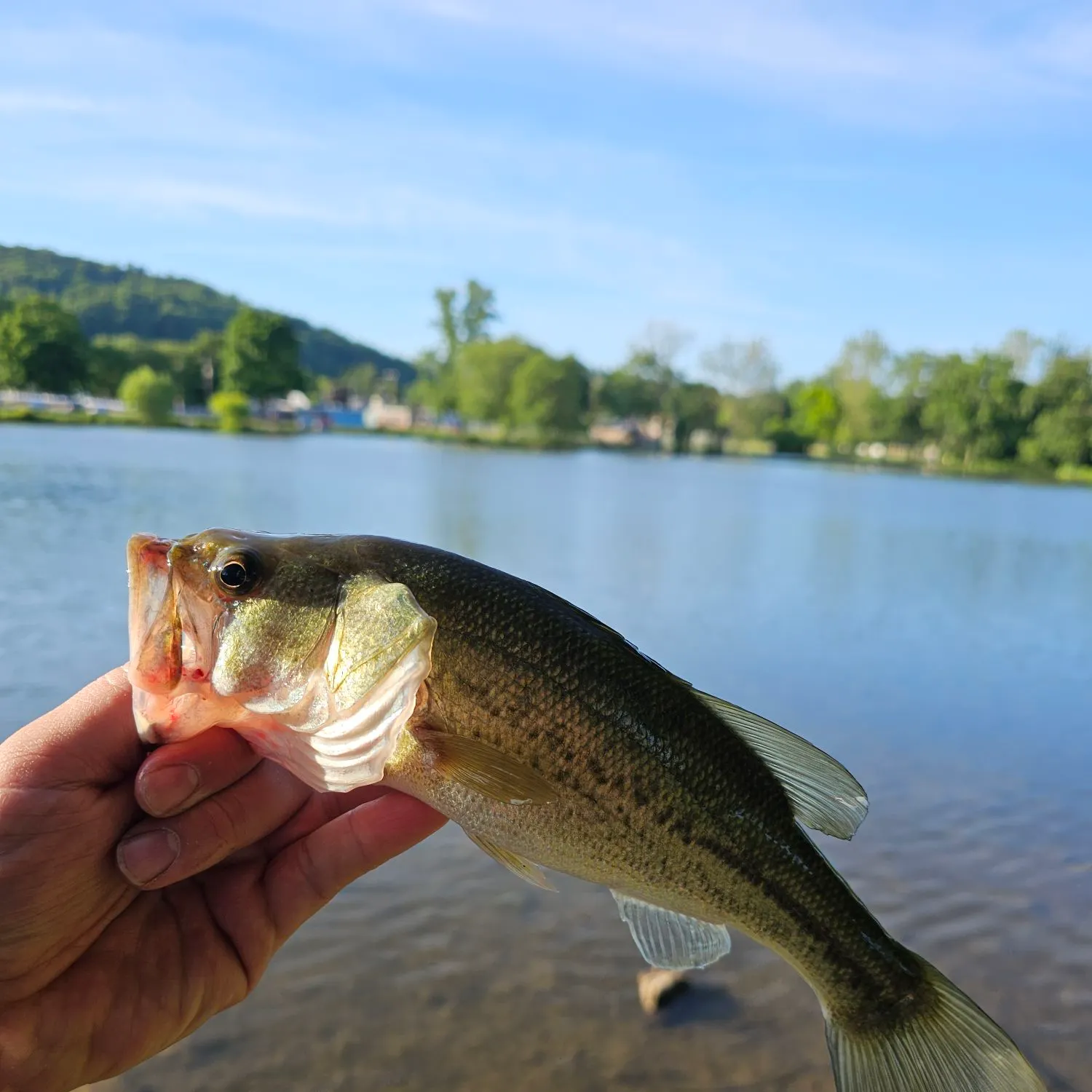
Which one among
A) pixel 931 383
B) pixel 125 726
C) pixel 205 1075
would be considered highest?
pixel 931 383

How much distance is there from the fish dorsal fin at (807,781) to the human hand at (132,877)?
1.06m

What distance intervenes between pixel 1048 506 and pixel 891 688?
44.3 m

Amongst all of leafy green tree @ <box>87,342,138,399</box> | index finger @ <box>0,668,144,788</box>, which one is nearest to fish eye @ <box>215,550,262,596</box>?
index finger @ <box>0,668,144,788</box>

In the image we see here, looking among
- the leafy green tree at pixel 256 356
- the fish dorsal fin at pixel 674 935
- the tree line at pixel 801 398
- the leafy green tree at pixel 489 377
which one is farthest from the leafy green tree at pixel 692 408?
the fish dorsal fin at pixel 674 935

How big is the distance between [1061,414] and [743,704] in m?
91.0

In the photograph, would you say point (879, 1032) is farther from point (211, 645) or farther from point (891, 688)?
point (891, 688)

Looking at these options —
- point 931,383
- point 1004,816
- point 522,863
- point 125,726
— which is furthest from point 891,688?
point 931,383

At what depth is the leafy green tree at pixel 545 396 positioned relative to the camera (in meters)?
103

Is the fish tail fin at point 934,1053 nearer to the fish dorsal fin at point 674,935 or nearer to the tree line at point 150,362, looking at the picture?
the fish dorsal fin at point 674,935

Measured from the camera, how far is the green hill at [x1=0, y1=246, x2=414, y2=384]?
69.4 metres

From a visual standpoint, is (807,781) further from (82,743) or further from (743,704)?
(743,704)

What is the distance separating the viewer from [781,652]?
13375mm

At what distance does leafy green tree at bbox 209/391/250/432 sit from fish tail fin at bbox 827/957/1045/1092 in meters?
93.1

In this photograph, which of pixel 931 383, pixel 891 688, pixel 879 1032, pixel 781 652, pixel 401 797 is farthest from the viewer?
pixel 931 383
